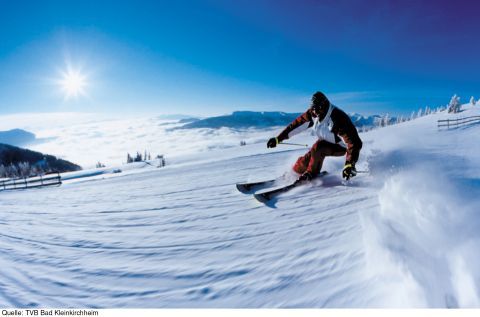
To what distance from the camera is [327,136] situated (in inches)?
167

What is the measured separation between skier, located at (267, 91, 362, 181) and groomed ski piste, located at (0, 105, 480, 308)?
1.76 ft

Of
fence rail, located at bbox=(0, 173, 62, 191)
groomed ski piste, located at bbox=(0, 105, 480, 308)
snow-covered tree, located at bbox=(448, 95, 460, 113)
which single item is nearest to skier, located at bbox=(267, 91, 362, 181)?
groomed ski piste, located at bbox=(0, 105, 480, 308)

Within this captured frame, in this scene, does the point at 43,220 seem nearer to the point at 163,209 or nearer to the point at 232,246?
the point at 163,209

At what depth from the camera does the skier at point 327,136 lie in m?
3.73

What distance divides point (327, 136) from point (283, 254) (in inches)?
106

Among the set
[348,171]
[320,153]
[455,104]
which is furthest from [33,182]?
[455,104]

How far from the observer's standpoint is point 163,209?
13.7 feet

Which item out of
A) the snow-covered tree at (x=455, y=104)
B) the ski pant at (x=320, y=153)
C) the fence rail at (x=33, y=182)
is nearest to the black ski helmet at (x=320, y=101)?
the ski pant at (x=320, y=153)

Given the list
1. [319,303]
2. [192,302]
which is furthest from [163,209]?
[319,303]

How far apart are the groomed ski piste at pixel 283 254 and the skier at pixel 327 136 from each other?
21.1 inches

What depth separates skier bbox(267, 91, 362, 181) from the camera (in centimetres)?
373

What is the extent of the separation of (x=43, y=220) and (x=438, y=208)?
6225 millimetres

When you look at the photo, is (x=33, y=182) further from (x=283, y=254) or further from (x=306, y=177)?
(x=283, y=254)

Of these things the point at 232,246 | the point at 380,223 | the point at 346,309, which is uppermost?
the point at 380,223
